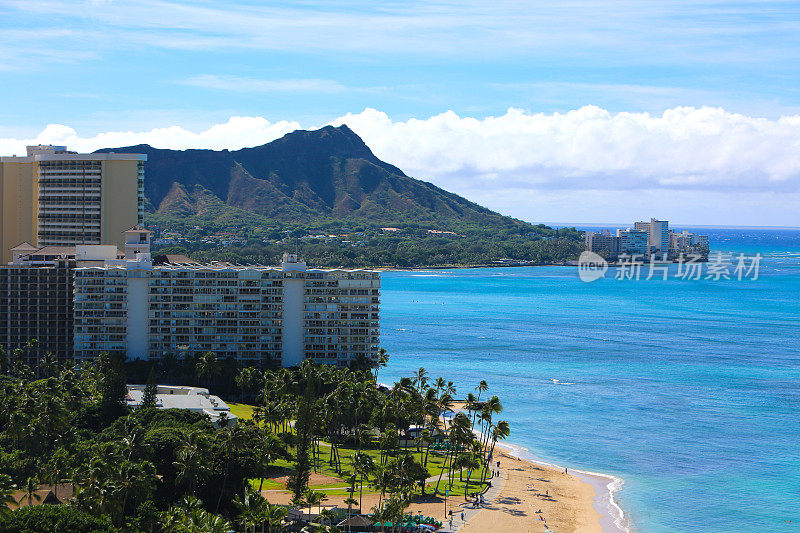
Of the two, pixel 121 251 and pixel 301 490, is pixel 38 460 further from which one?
pixel 121 251

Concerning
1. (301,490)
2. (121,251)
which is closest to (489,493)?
(301,490)

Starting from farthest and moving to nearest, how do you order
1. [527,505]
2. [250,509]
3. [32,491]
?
[527,505], [32,491], [250,509]

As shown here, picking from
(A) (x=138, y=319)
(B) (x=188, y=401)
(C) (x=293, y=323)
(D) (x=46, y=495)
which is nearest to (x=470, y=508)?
(B) (x=188, y=401)

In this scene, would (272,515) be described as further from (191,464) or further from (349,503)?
(349,503)

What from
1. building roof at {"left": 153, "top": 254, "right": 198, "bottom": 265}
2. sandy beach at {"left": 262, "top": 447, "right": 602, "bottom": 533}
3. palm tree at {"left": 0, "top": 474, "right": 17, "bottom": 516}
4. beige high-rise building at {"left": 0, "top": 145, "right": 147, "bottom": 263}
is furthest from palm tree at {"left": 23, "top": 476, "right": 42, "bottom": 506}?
beige high-rise building at {"left": 0, "top": 145, "right": 147, "bottom": 263}

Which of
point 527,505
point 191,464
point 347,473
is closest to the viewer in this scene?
point 191,464

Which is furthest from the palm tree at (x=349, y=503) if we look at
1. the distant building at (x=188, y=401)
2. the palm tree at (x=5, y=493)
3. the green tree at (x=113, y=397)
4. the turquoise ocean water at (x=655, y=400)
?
the green tree at (x=113, y=397)

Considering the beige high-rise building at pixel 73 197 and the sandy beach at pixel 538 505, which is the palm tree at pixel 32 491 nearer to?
the sandy beach at pixel 538 505
